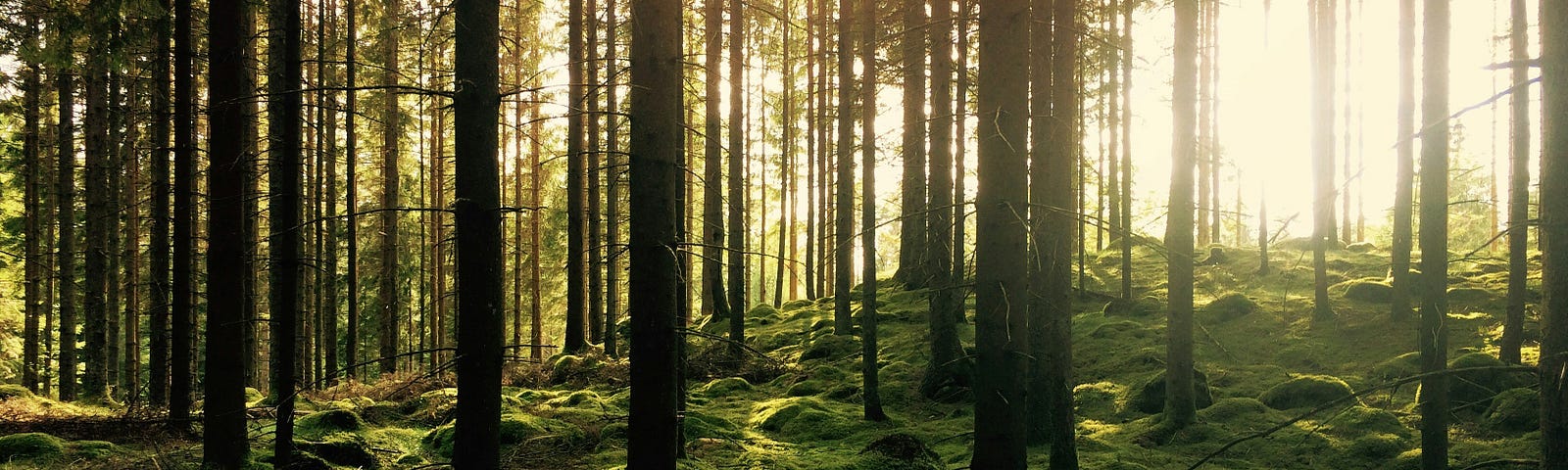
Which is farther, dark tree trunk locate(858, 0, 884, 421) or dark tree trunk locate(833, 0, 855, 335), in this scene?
dark tree trunk locate(833, 0, 855, 335)

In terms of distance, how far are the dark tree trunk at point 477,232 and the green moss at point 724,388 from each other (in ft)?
28.6

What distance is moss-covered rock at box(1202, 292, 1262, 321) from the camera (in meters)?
16.5

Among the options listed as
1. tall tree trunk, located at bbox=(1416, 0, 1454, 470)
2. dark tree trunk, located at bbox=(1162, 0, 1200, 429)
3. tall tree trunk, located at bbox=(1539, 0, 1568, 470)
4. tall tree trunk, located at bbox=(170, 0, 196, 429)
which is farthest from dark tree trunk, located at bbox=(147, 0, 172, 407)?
tall tree trunk, located at bbox=(1416, 0, 1454, 470)

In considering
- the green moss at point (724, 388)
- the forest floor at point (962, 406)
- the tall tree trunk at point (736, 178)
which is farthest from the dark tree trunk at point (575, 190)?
the green moss at point (724, 388)

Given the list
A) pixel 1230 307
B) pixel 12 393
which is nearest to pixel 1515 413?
pixel 1230 307

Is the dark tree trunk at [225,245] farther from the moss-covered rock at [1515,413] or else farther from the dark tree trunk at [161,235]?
the moss-covered rock at [1515,413]

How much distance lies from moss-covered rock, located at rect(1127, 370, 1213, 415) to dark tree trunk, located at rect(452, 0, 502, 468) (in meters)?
10.4

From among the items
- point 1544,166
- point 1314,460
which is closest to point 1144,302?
point 1314,460

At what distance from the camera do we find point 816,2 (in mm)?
20734

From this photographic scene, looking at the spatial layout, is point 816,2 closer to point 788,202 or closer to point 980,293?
point 788,202

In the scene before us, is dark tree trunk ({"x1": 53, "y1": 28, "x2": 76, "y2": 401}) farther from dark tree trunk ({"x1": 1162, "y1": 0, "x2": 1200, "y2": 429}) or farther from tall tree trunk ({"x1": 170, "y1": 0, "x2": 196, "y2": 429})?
dark tree trunk ({"x1": 1162, "y1": 0, "x2": 1200, "y2": 429})

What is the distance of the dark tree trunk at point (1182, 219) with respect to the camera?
10.5 m

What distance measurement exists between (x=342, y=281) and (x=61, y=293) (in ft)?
37.4

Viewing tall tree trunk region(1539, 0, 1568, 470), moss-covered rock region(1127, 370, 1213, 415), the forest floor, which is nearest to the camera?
tall tree trunk region(1539, 0, 1568, 470)
